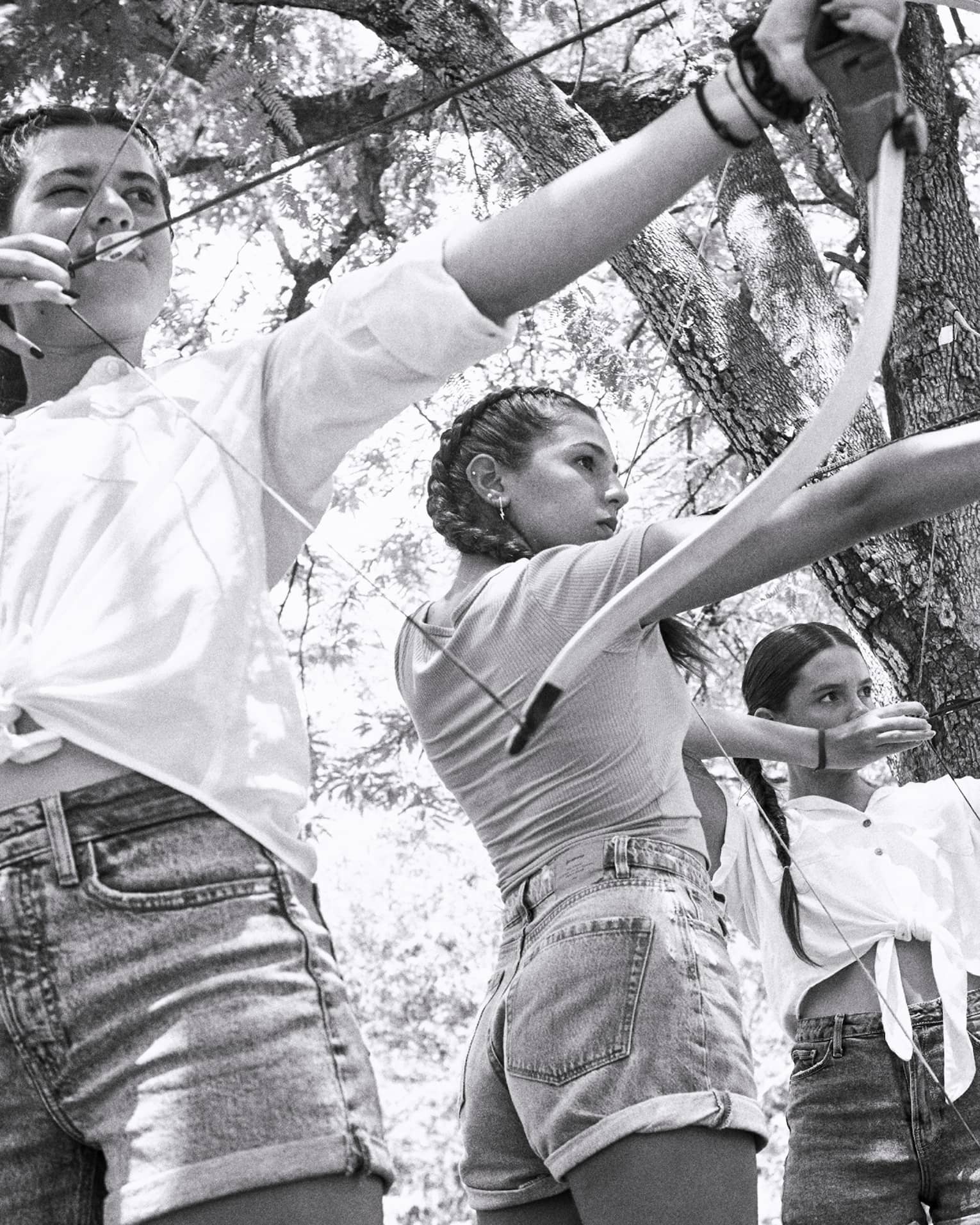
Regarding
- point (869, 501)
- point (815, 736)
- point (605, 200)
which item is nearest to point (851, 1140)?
point (815, 736)

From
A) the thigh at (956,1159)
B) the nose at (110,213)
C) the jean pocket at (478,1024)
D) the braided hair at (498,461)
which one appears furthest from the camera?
the thigh at (956,1159)

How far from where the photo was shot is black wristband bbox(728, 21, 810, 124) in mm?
1066

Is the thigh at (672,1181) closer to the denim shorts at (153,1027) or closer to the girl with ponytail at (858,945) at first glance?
the denim shorts at (153,1027)

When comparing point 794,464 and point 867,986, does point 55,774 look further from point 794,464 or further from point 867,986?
point 867,986

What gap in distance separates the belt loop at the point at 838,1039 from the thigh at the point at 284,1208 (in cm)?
155

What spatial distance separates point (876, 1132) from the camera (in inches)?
91.4

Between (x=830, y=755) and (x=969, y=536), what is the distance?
0.73m

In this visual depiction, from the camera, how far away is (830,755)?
7.68 feet

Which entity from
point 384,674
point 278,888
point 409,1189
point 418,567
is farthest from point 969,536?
point 409,1189

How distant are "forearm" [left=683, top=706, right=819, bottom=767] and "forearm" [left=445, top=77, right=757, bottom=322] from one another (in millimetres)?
1299

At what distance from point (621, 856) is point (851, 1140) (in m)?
1.00

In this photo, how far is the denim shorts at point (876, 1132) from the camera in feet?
7.42

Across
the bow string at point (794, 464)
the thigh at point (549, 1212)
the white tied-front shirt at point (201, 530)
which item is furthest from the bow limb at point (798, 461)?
the thigh at point (549, 1212)

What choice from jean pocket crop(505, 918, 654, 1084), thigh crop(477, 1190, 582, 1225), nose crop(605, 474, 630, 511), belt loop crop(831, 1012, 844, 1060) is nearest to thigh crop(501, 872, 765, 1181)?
jean pocket crop(505, 918, 654, 1084)
